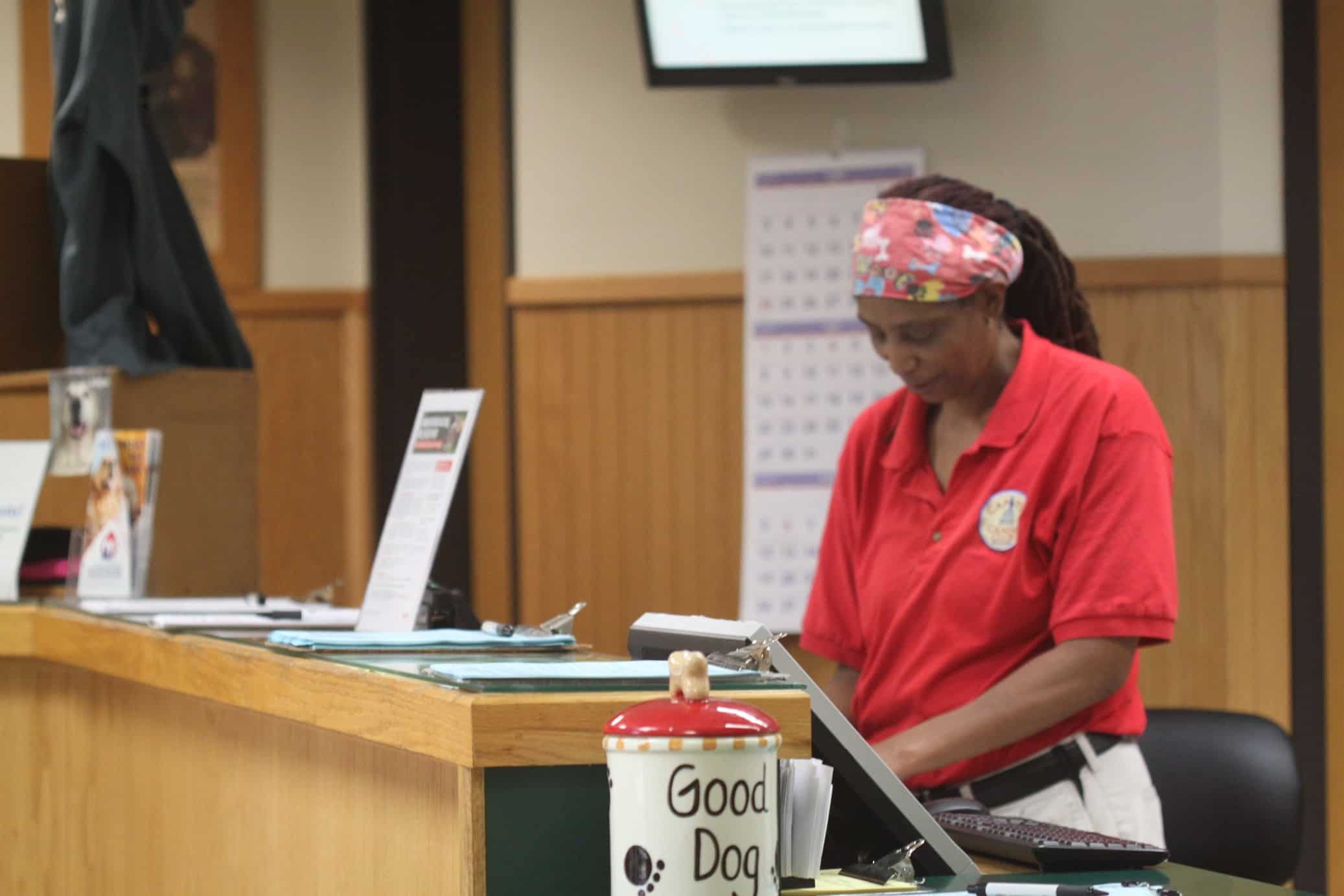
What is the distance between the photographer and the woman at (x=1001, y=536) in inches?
77.7

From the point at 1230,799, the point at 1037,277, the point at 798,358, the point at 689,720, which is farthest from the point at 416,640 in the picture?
the point at 798,358

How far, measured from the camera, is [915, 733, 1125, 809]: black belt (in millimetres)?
2004

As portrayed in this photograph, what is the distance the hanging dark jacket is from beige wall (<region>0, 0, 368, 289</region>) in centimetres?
170

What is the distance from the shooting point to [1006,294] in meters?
2.27

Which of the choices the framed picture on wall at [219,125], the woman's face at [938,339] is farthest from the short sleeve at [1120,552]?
the framed picture on wall at [219,125]

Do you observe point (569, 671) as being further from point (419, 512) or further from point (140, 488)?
point (140, 488)

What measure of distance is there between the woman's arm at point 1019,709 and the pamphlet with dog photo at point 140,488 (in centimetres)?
119

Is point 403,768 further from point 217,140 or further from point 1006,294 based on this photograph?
point 217,140

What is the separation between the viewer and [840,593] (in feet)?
7.59

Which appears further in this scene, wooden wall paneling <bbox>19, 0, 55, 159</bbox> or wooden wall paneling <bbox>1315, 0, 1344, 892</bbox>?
wooden wall paneling <bbox>19, 0, 55, 159</bbox>

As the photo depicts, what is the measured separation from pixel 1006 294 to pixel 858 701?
577 mm

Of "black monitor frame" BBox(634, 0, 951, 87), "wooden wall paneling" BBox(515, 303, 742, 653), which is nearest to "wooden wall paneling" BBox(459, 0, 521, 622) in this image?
"wooden wall paneling" BBox(515, 303, 742, 653)

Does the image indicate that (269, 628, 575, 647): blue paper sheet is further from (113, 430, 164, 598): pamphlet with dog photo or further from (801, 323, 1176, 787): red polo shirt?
(113, 430, 164, 598): pamphlet with dog photo

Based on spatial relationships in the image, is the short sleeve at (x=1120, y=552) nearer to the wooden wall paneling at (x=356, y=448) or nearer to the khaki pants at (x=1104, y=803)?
the khaki pants at (x=1104, y=803)
